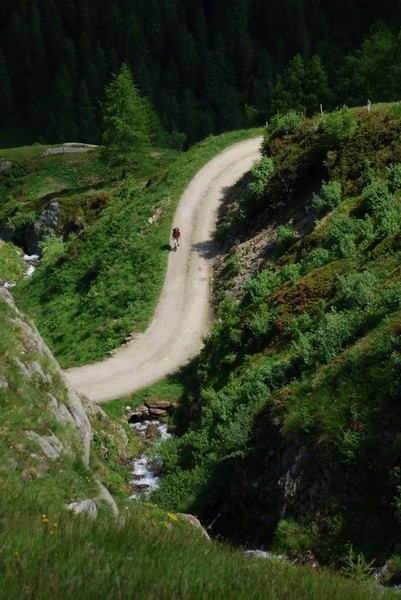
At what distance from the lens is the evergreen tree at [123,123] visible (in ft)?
212

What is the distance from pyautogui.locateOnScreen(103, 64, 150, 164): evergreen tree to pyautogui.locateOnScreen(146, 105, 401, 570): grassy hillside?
85.1 feet

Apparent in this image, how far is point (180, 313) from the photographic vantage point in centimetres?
3728

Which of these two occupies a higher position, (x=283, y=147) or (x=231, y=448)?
(x=283, y=147)

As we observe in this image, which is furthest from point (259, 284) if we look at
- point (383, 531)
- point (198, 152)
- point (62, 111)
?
point (62, 111)

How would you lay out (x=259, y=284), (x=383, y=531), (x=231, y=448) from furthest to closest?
1. (x=259, y=284)
2. (x=231, y=448)
3. (x=383, y=531)

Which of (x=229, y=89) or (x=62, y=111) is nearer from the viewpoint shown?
(x=62, y=111)

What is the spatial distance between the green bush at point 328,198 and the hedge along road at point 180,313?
8.15 meters

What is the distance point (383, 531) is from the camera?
1491cm

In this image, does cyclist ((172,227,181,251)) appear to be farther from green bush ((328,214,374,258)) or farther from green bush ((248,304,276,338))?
green bush ((248,304,276,338))

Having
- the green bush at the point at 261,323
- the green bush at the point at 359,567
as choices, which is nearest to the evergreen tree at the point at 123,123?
the green bush at the point at 261,323

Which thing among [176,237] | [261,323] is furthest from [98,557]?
[176,237]

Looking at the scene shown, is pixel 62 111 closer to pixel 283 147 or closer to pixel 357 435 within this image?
pixel 283 147

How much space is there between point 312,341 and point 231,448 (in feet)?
15.9

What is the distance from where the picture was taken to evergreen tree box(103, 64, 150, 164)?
212 feet
